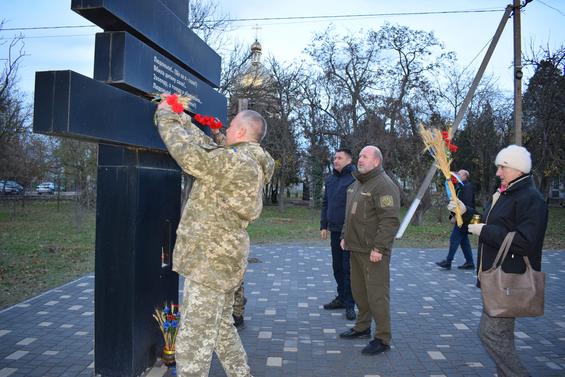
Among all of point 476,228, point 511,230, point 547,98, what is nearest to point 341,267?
point 476,228

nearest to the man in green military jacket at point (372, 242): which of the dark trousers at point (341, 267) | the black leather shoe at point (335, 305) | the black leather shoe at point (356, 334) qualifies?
the black leather shoe at point (356, 334)

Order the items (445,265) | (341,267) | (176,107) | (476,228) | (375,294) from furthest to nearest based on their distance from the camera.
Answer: (445,265)
(341,267)
(375,294)
(476,228)
(176,107)

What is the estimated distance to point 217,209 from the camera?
3.21m

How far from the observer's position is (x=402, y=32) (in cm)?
2512

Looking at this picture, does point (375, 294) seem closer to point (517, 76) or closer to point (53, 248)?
point (517, 76)

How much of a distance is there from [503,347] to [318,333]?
88.3 inches

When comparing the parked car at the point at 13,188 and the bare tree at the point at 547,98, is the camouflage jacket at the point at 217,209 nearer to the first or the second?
the bare tree at the point at 547,98

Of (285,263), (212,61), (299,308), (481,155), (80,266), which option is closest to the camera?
(212,61)

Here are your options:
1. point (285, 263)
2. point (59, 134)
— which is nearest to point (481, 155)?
point (285, 263)

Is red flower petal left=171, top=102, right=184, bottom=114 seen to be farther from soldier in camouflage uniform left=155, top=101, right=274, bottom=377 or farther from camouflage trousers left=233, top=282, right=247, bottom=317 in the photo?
camouflage trousers left=233, top=282, right=247, bottom=317

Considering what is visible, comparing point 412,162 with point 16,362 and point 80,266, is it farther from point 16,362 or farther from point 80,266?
point 16,362

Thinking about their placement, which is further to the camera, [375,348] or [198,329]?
[375,348]

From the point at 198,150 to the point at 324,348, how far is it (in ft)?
9.00

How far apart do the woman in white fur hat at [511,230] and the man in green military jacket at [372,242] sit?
48.1 inches
